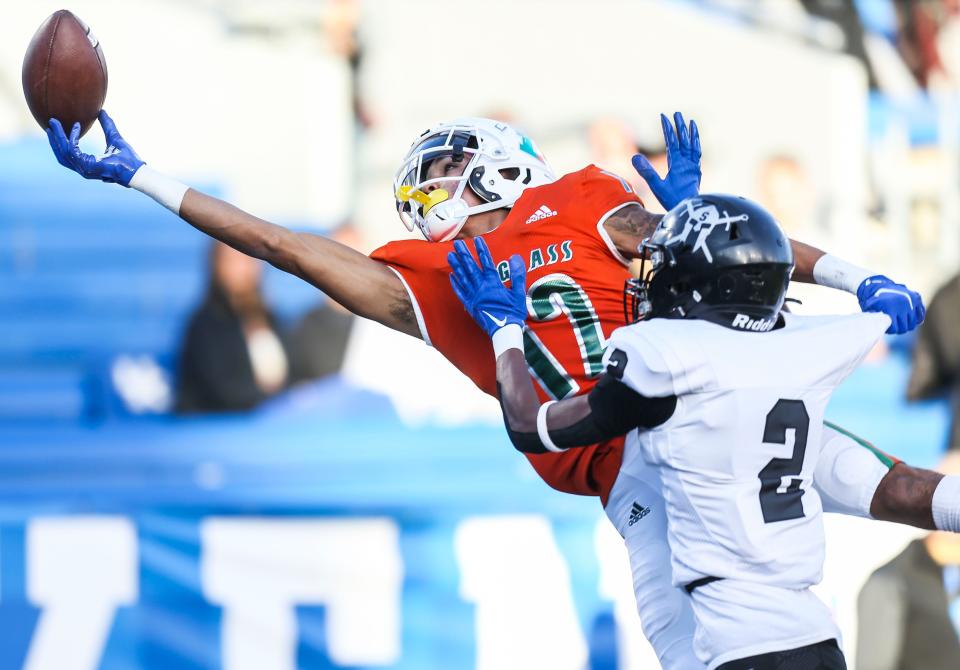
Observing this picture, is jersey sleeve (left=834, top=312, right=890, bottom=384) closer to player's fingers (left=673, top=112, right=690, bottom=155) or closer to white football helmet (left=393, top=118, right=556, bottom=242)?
player's fingers (left=673, top=112, right=690, bottom=155)

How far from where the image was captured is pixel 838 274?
3395 millimetres

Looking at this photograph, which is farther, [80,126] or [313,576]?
[313,576]

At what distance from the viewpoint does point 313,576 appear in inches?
194

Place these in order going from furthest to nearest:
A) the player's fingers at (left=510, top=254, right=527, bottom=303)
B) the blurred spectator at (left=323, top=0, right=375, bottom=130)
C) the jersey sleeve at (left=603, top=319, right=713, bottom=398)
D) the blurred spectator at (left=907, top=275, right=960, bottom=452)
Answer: the blurred spectator at (left=323, top=0, right=375, bottom=130) < the blurred spectator at (left=907, top=275, right=960, bottom=452) < the player's fingers at (left=510, top=254, right=527, bottom=303) < the jersey sleeve at (left=603, top=319, right=713, bottom=398)

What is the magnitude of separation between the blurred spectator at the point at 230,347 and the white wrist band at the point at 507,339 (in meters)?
3.69

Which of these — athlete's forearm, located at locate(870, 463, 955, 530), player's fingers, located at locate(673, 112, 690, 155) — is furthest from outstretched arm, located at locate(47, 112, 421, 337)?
athlete's forearm, located at locate(870, 463, 955, 530)

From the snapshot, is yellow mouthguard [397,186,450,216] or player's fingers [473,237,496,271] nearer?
player's fingers [473,237,496,271]

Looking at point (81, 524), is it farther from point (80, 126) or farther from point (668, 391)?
point (668, 391)

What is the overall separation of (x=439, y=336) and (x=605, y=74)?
6527 mm

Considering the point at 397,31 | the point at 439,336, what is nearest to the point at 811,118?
the point at 397,31

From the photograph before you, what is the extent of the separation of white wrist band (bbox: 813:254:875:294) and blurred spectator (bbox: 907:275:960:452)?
10.4 ft

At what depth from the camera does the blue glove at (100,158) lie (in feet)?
11.1

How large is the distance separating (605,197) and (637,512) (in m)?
0.87

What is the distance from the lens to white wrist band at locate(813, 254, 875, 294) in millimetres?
3342
